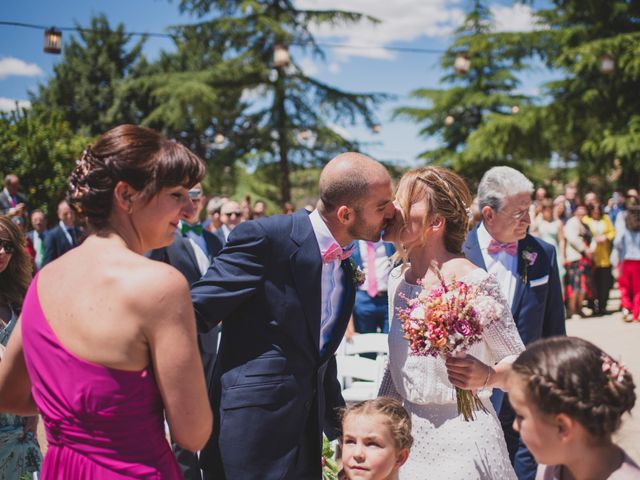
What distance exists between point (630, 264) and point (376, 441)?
1089cm

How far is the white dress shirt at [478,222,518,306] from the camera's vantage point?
13.3ft

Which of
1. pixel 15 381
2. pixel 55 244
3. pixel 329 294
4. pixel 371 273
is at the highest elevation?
pixel 15 381

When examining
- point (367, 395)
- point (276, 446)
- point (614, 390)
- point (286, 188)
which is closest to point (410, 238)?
point (276, 446)

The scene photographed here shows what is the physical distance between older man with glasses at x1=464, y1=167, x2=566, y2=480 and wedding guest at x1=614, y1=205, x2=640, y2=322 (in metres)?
8.83

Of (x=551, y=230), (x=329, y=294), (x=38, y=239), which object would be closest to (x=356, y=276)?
(x=329, y=294)

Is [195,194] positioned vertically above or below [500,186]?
below

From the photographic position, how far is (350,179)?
2.75 m

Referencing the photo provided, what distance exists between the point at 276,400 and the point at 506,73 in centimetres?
3030

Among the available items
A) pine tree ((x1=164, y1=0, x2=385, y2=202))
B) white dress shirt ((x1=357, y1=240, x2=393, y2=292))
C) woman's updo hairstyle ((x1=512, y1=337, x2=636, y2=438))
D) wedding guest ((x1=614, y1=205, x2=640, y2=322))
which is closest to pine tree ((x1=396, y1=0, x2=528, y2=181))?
pine tree ((x1=164, y1=0, x2=385, y2=202))

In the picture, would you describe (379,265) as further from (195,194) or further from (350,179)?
(350,179)

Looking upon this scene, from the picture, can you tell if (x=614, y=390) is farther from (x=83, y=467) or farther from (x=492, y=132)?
(x=492, y=132)

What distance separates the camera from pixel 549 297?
4066mm

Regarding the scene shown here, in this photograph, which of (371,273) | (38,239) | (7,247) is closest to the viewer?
(7,247)

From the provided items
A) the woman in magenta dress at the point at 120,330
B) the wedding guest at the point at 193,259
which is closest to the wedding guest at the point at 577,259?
the wedding guest at the point at 193,259
